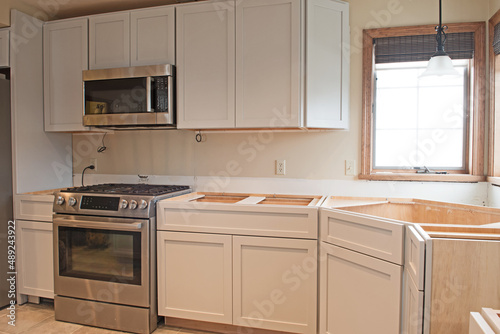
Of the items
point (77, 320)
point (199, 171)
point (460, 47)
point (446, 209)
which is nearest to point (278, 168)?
point (199, 171)

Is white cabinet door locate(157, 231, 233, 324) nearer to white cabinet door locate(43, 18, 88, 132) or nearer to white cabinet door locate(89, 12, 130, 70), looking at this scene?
white cabinet door locate(43, 18, 88, 132)

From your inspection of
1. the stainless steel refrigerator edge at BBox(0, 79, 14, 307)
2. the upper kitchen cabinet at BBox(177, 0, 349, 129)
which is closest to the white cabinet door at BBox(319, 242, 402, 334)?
the upper kitchen cabinet at BBox(177, 0, 349, 129)

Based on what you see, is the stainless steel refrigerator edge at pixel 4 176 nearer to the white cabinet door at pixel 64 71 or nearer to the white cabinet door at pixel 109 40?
the white cabinet door at pixel 64 71

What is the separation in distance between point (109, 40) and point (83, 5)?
0.40 m

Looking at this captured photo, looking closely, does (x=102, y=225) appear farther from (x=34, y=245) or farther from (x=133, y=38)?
(x=133, y=38)

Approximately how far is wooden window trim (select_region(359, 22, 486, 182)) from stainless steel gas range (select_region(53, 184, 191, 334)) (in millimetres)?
1473

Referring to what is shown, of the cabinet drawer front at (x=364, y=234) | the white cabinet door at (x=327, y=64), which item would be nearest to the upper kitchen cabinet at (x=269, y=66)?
the white cabinet door at (x=327, y=64)

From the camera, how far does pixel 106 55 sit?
2.64 metres

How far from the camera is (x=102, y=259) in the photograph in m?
2.37

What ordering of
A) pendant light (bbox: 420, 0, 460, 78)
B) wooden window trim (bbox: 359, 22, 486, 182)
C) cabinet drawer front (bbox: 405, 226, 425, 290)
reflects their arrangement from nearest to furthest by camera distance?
1. cabinet drawer front (bbox: 405, 226, 425, 290)
2. pendant light (bbox: 420, 0, 460, 78)
3. wooden window trim (bbox: 359, 22, 486, 182)

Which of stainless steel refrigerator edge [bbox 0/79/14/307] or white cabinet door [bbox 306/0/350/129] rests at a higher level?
white cabinet door [bbox 306/0/350/129]

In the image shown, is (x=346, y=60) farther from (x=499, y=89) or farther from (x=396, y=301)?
(x=396, y=301)

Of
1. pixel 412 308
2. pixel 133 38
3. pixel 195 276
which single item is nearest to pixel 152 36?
pixel 133 38

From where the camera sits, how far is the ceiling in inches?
105
